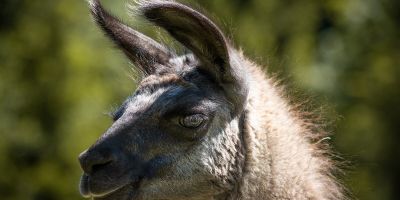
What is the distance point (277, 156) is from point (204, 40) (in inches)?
40.0

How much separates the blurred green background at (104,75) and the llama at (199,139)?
39.0 ft

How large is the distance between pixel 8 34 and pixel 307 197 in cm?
1752

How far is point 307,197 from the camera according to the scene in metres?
9.17

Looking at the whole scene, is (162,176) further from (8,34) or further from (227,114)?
(8,34)

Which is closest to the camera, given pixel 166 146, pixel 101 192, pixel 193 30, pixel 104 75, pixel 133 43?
pixel 101 192

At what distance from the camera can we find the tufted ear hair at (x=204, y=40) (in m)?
8.97

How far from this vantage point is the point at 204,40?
909 cm

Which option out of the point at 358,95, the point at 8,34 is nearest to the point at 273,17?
the point at 358,95

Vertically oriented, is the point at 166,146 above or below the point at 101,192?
above

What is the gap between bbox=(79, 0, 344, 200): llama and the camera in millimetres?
8758

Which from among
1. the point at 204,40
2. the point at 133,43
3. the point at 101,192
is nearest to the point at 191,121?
the point at 204,40

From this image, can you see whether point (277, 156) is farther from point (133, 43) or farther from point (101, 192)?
point (133, 43)

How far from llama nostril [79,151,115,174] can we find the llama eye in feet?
1.98

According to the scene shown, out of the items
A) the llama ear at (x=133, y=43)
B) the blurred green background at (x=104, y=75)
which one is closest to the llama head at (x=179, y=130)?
the llama ear at (x=133, y=43)
